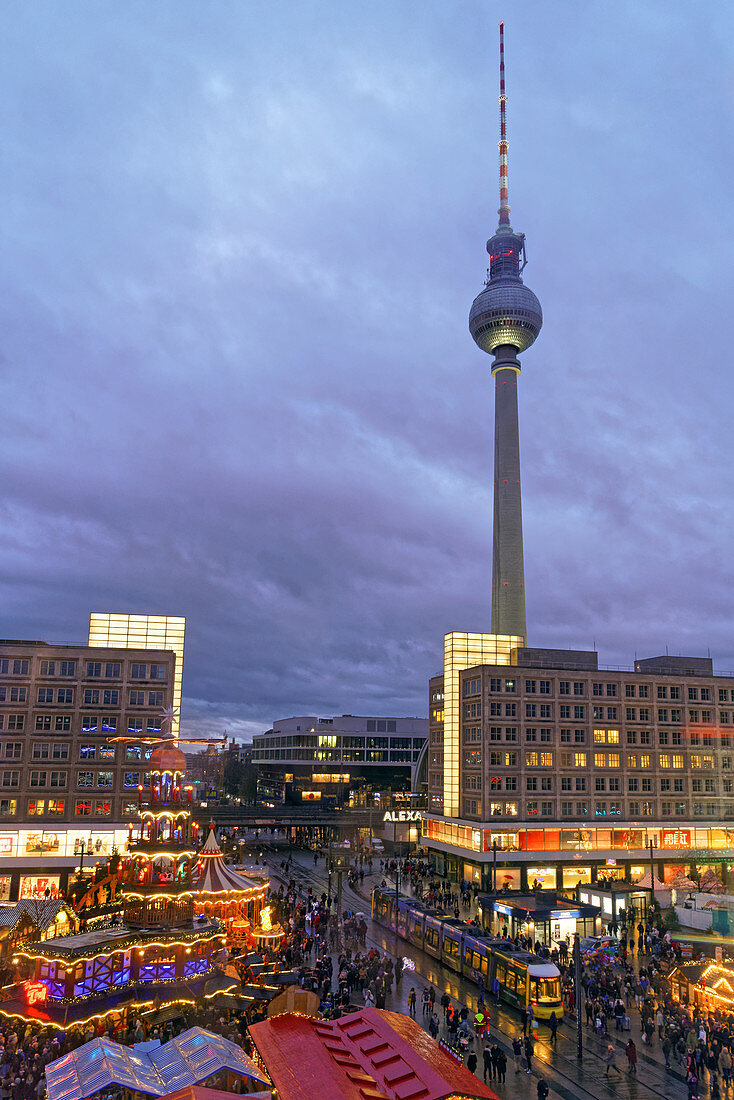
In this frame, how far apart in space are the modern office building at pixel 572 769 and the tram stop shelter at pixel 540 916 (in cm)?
2175

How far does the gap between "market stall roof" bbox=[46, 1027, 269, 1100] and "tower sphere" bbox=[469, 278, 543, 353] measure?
131 meters

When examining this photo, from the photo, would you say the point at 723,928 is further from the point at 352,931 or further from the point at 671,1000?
the point at 352,931

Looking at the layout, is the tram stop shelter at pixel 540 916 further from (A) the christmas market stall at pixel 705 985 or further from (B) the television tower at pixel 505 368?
(B) the television tower at pixel 505 368

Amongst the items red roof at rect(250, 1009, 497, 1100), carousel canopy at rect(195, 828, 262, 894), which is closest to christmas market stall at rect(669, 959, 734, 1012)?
red roof at rect(250, 1009, 497, 1100)

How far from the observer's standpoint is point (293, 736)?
159000mm

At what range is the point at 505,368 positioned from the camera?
140 meters

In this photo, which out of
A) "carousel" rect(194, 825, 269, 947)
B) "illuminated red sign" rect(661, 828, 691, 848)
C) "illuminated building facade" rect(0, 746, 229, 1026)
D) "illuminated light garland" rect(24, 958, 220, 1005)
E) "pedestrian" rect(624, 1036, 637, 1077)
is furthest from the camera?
"illuminated red sign" rect(661, 828, 691, 848)

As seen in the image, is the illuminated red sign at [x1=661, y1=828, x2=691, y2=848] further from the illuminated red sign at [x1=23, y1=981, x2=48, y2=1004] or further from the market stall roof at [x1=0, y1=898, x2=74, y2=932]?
the illuminated red sign at [x1=23, y1=981, x2=48, y2=1004]

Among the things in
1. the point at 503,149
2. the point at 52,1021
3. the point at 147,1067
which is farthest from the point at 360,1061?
the point at 503,149

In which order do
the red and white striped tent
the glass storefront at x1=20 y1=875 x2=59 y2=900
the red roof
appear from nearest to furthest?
the red roof
the red and white striped tent
the glass storefront at x1=20 y1=875 x2=59 y2=900

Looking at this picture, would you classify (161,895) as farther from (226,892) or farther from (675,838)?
(675,838)

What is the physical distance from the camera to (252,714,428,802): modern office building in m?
150

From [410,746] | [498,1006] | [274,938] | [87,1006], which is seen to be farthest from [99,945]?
[410,746]

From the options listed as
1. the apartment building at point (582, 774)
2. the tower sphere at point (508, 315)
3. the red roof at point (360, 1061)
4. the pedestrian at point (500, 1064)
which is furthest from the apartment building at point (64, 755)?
the tower sphere at point (508, 315)
